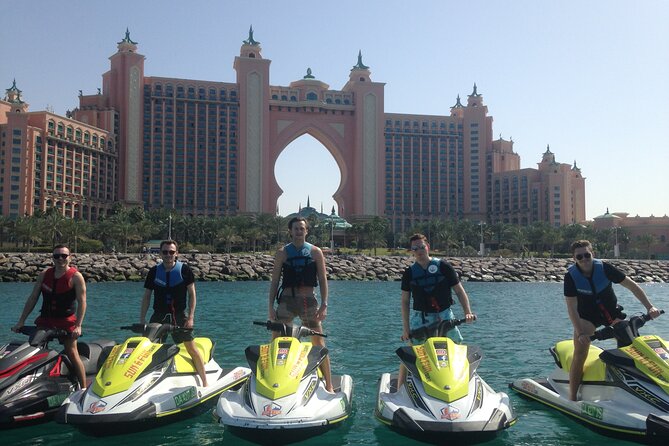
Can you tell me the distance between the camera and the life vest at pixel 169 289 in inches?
336

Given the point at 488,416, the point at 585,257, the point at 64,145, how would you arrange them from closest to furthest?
1. the point at 488,416
2. the point at 585,257
3. the point at 64,145

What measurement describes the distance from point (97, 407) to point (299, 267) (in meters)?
3.21

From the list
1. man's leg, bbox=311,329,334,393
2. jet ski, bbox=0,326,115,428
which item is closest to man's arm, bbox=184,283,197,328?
jet ski, bbox=0,326,115,428

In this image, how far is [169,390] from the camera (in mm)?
7809

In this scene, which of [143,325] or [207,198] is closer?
[143,325]

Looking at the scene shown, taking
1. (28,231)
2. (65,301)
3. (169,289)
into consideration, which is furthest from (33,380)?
(28,231)

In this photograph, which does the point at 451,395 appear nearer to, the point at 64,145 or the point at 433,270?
the point at 433,270

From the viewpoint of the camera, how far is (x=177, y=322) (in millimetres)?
8602

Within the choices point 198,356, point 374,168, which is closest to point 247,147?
point 374,168

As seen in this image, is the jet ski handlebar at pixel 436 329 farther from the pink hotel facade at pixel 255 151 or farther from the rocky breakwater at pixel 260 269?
the pink hotel facade at pixel 255 151

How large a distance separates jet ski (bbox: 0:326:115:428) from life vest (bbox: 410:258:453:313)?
505 centimetres

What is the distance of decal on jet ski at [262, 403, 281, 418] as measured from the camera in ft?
21.2

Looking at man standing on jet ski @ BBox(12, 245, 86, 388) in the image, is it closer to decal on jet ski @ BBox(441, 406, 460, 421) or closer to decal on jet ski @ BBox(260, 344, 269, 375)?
decal on jet ski @ BBox(260, 344, 269, 375)

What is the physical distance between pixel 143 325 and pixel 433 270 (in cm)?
409
